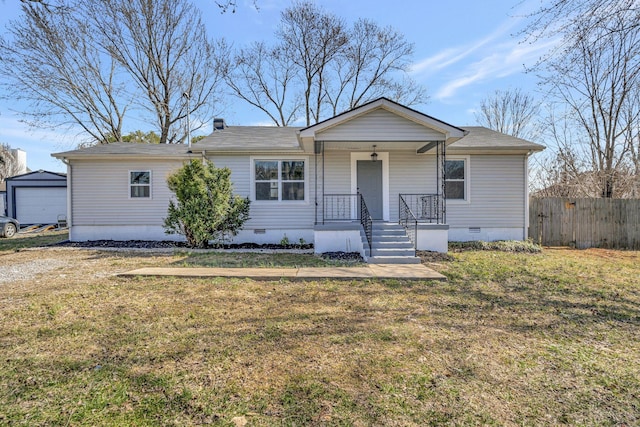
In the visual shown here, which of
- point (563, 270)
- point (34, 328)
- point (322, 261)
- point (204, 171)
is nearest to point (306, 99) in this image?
point (204, 171)

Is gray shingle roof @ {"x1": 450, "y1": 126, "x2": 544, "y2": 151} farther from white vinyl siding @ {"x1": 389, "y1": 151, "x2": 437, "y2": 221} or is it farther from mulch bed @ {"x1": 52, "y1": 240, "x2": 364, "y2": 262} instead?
mulch bed @ {"x1": 52, "y1": 240, "x2": 364, "y2": 262}

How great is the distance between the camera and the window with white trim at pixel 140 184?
1144 centimetres

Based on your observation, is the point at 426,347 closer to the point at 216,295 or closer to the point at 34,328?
the point at 216,295

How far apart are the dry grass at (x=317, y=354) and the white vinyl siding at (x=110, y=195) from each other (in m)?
6.26

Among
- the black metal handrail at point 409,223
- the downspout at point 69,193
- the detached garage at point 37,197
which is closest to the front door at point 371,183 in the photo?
the black metal handrail at point 409,223

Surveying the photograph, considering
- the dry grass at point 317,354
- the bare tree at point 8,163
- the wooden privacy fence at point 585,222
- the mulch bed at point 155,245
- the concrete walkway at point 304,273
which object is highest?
the bare tree at point 8,163

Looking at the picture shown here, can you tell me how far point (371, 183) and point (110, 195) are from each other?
9.25 metres

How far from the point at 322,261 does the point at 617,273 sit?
632 centimetres

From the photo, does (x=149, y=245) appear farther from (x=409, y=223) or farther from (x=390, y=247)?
(x=409, y=223)

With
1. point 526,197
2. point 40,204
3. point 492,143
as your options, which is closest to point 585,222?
point 526,197

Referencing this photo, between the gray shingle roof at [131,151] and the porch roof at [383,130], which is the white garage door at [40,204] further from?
the porch roof at [383,130]

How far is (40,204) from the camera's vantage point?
17750 mm

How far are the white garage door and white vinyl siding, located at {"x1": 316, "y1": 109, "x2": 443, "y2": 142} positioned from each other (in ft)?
57.1

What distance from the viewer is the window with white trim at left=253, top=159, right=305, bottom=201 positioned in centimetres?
1034
